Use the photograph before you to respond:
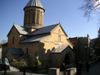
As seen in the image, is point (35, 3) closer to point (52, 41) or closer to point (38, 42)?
point (52, 41)

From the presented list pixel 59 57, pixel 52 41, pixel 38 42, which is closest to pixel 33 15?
pixel 52 41

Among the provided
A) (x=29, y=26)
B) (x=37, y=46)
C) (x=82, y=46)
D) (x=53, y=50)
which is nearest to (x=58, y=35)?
(x=53, y=50)

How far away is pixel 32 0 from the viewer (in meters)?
30.4

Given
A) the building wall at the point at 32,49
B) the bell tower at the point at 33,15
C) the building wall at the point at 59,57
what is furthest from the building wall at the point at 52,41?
the bell tower at the point at 33,15

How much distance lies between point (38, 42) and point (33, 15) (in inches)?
435

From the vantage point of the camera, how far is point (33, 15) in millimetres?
28547

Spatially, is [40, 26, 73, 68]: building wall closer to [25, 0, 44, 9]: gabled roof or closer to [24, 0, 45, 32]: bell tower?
[24, 0, 45, 32]: bell tower

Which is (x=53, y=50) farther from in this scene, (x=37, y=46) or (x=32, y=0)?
(x=32, y=0)

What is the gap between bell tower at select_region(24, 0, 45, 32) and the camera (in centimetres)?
2834

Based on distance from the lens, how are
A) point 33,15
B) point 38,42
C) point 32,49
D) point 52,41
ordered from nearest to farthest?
point 38,42 < point 32,49 < point 52,41 < point 33,15

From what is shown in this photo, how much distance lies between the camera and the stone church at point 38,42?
20500 millimetres

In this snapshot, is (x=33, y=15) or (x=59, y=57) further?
(x=33, y=15)

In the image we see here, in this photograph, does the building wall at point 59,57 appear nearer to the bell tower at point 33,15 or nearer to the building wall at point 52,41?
the building wall at point 52,41

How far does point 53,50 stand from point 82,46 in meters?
15.2
